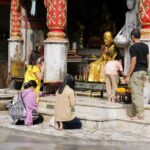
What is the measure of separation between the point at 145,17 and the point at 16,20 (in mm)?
7066

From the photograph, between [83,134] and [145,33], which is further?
[145,33]

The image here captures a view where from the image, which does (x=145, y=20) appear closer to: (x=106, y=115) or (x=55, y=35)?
(x=106, y=115)

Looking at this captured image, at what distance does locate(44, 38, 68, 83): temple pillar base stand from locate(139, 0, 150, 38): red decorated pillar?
276 centimetres

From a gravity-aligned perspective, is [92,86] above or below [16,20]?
below

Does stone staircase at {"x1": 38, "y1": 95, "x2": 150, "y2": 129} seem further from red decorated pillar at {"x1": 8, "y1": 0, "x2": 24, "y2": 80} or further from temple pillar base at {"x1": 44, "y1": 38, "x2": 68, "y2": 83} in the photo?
red decorated pillar at {"x1": 8, "y1": 0, "x2": 24, "y2": 80}

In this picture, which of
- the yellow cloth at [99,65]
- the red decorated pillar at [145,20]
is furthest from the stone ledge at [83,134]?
the yellow cloth at [99,65]

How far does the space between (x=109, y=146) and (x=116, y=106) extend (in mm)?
1771

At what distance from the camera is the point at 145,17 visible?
459 inches

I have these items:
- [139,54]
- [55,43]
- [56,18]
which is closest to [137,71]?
[139,54]

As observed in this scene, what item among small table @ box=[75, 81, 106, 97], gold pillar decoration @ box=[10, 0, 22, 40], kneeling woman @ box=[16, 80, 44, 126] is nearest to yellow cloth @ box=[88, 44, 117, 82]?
small table @ box=[75, 81, 106, 97]

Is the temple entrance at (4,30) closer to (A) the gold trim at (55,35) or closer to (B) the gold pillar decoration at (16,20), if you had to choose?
(B) the gold pillar decoration at (16,20)

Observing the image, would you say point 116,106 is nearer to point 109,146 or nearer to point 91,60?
point 109,146

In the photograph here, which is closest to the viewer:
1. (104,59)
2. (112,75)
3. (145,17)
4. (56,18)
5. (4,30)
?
(145,17)

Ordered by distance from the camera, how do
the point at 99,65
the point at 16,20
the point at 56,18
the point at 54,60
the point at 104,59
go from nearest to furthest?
the point at 56,18, the point at 54,60, the point at 99,65, the point at 104,59, the point at 16,20
